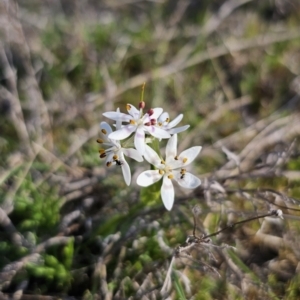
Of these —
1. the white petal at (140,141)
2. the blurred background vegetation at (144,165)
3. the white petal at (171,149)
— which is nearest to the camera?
the white petal at (140,141)

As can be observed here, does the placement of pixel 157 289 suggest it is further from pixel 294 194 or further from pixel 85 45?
pixel 85 45

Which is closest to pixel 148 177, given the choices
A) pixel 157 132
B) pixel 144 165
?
pixel 157 132

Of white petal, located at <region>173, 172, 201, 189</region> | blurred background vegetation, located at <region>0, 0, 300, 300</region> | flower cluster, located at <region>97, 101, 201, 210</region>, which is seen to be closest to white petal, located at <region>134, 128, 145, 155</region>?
flower cluster, located at <region>97, 101, 201, 210</region>

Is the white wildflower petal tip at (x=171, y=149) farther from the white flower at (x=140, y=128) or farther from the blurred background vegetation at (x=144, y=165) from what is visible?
the blurred background vegetation at (x=144, y=165)

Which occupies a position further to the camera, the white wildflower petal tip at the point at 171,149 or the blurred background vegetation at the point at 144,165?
the blurred background vegetation at the point at 144,165

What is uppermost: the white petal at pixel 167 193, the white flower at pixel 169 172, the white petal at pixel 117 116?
the white petal at pixel 117 116

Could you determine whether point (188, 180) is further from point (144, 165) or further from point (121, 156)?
point (144, 165)

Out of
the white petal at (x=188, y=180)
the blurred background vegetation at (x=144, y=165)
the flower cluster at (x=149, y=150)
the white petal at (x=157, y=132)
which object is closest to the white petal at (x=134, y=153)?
the flower cluster at (x=149, y=150)

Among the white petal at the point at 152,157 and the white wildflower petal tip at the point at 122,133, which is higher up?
the white wildflower petal tip at the point at 122,133
